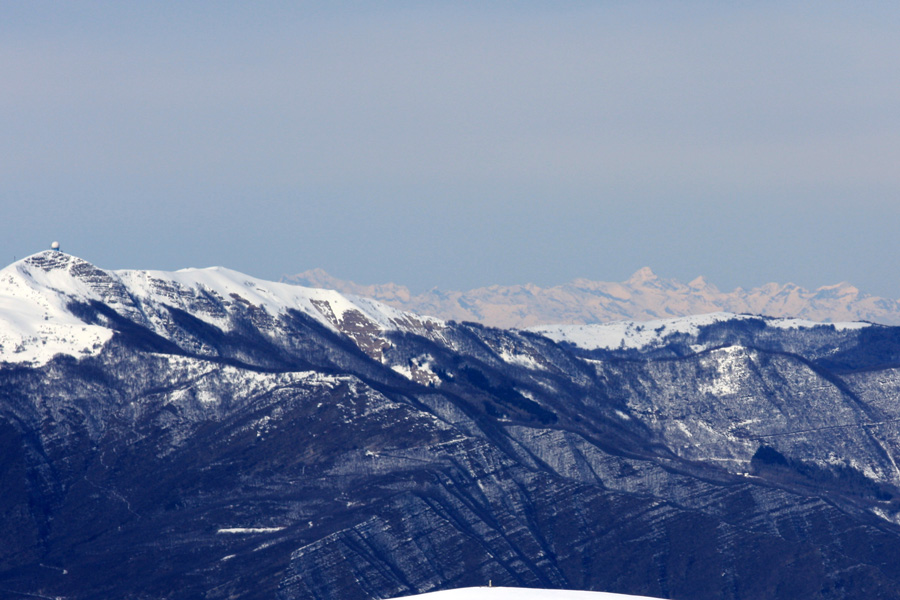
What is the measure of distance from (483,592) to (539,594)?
5.24 meters

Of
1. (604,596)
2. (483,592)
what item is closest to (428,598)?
(483,592)

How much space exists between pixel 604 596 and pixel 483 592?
1222 centimetres

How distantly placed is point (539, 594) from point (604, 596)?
7222mm

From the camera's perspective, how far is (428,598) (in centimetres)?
15988

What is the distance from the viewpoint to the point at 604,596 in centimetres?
16225

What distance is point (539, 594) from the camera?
521 ft

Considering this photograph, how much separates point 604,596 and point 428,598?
16.8 m

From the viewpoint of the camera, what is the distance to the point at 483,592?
520ft

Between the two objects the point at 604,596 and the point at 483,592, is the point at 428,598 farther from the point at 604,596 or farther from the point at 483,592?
the point at 604,596
